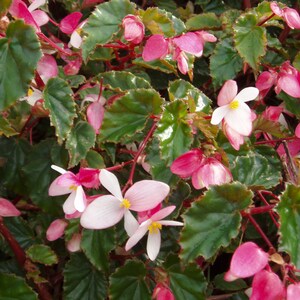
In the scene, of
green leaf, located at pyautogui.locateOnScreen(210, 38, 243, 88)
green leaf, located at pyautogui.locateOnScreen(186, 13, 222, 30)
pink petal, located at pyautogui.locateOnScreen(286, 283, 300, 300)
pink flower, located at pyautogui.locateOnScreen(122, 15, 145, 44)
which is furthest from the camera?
green leaf, located at pyautogui.locateOnScreen(186, 13, 222, 30)

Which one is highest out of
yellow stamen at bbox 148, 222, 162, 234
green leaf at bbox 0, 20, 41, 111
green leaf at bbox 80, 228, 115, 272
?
green leaf at bbox 0, 20, 41, 111

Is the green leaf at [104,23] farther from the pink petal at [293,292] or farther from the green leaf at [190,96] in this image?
the pink petal at [293,292]

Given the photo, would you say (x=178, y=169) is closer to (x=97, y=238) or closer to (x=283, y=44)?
(x=97, y=238)

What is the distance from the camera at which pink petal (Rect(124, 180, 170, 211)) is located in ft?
2.60

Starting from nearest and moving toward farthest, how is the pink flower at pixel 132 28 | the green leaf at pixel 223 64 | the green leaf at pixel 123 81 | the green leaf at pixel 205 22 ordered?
the pink flower at pixel 132 28 < the green leaf at pixel 123 81 < the green leaf at pixel 223 64 < the green leaf at pixel 205 22

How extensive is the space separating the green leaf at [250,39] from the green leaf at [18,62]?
0.48 metres

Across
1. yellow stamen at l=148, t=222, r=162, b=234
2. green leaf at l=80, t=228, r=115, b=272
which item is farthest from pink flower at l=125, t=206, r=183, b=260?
green leaf at l=80, t=228, r=115, b=272

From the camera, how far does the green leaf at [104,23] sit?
0.94 m

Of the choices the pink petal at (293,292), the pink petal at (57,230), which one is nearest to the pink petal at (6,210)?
the pink petal at (57,230)

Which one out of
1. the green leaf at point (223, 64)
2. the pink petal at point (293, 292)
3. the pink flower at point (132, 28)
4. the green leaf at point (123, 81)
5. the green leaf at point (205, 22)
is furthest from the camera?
the green leaf at point (205, 22)

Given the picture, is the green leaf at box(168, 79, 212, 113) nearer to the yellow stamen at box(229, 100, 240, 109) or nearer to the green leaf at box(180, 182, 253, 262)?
the yellow stamen at box(229, 100, 240, 109)

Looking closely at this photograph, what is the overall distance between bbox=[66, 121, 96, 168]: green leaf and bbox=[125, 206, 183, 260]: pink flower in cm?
19

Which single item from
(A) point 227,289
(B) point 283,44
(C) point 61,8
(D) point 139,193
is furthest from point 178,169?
(C) point 61,8

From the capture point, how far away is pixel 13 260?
1.11 meters
